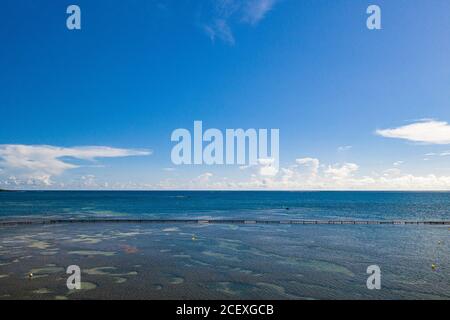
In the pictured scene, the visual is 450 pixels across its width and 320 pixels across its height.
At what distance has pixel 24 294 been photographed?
26469mm

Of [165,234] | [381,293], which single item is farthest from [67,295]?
[165,234]

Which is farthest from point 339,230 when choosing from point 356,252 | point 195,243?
point 195,243

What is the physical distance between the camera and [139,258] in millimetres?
40219

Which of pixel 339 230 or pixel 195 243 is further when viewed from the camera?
pixel 339 230

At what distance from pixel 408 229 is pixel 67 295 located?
70457 millimetres

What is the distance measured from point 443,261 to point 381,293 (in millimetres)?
18649

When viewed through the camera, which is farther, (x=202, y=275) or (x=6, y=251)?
(x=6, y=251)
